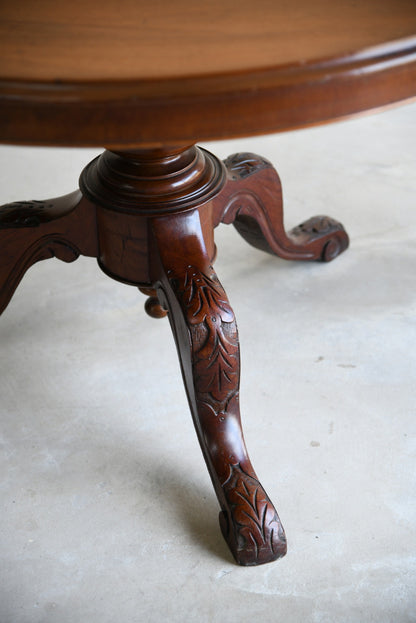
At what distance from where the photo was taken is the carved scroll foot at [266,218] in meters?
1.09

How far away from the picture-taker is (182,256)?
2.94ft

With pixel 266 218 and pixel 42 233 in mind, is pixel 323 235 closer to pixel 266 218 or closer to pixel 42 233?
pixel 266 218

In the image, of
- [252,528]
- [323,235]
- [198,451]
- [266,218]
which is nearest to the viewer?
[252,528]

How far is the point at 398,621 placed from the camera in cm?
76

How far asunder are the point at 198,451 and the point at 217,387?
0.16 metres

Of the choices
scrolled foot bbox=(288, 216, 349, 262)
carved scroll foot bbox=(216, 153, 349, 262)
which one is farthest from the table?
scrolled foot bbox=(288, 216, 349, 262)

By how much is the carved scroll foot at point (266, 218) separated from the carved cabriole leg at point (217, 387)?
0.20 meters

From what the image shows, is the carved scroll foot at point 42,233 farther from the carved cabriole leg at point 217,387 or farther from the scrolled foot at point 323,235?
the scrolled foot at point 323,235

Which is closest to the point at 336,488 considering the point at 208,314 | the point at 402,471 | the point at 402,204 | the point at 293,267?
the point at 402,471

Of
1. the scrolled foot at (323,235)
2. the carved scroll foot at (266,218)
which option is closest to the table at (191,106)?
the carved scroll foot at (266,218)

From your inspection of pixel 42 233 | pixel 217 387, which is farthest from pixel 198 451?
pixel 42 233

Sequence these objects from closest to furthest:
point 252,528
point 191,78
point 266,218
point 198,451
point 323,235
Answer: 1. point 191,78
2. point 252,528
3. point 198,451
4. point 266,218
5. point 323,235

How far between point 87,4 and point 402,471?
65cm

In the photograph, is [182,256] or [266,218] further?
[266,218]
